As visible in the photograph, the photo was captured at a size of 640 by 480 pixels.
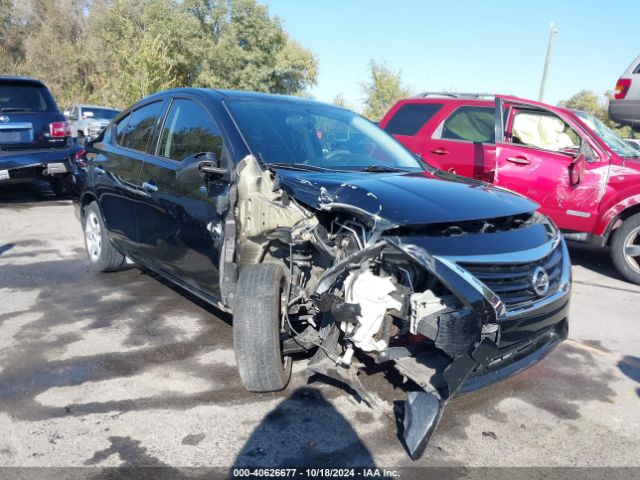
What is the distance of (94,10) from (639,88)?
42.1m

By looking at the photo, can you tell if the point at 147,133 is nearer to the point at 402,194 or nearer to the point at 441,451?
the point at 402,194

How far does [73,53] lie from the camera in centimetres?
3450

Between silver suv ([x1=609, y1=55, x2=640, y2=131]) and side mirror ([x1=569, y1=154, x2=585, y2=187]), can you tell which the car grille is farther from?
silver suv ([x1=609, y1=55, x2=640, y2=131])

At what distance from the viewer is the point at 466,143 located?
6.72m

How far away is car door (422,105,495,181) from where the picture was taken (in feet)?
21.4

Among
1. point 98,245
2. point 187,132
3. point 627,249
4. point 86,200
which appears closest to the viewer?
point 187,132

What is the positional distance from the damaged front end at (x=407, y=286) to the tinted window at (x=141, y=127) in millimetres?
1659

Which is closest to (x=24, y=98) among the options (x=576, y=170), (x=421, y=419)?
(x=576, y=170)

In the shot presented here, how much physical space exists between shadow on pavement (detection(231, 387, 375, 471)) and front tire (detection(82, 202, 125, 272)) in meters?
2.92

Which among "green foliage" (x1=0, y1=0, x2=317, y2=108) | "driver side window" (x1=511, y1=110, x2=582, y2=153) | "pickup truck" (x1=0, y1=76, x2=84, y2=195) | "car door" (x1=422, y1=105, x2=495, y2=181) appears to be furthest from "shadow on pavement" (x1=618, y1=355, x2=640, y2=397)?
"green foliage" (x1=0, y1=0, x2=317, y2=108)

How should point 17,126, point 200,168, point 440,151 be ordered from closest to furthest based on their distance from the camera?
point 200,168 → point 440,151 → point 17,126

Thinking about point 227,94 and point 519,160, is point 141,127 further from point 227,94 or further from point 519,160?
point 519,160

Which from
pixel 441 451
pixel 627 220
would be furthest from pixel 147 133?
pixel 627 220

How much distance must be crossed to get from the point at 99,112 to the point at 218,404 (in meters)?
17.2
